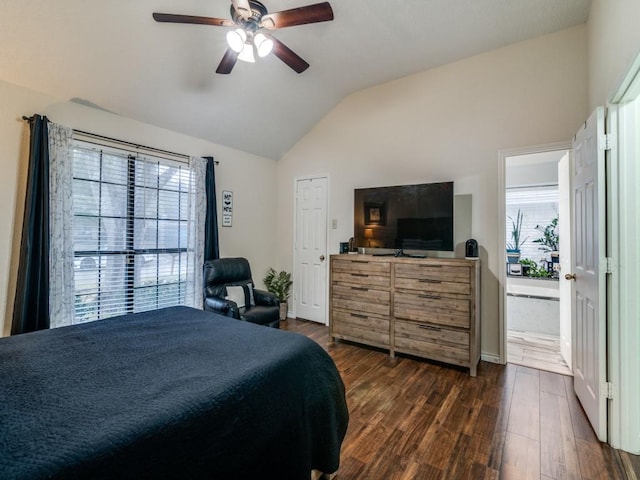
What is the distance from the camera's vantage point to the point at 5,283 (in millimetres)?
2441

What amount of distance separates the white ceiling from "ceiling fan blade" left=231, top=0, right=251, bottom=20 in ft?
2.53

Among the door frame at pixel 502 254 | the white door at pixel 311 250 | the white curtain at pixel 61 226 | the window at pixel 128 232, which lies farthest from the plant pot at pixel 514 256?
the white curtain at pixel 61 226

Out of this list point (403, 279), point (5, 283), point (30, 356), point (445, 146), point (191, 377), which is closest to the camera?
point (191, 377)

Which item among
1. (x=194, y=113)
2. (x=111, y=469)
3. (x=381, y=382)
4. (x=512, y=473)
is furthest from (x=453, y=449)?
(x=194, y=113)

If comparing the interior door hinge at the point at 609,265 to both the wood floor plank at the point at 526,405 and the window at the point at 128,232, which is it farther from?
the window at the point at 128,232

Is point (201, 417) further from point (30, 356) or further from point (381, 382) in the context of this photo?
point (381, 382)

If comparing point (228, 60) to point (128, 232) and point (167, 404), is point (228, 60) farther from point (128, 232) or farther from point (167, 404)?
point (167, 404)

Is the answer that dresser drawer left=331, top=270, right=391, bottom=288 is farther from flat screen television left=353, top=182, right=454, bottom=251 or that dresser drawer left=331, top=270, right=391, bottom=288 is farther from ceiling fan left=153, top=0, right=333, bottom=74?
ceiling fan left=153, top=0, right=333, bottom=74

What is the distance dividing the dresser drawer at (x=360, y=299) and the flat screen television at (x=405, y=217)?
603 millimetres

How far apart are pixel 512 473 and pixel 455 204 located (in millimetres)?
2420

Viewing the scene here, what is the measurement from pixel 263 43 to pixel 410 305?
8.69 feet

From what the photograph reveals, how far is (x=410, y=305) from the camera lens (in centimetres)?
309

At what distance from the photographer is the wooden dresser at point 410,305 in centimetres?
282

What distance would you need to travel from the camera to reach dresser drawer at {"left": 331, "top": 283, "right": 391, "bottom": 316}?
326 centimetres
